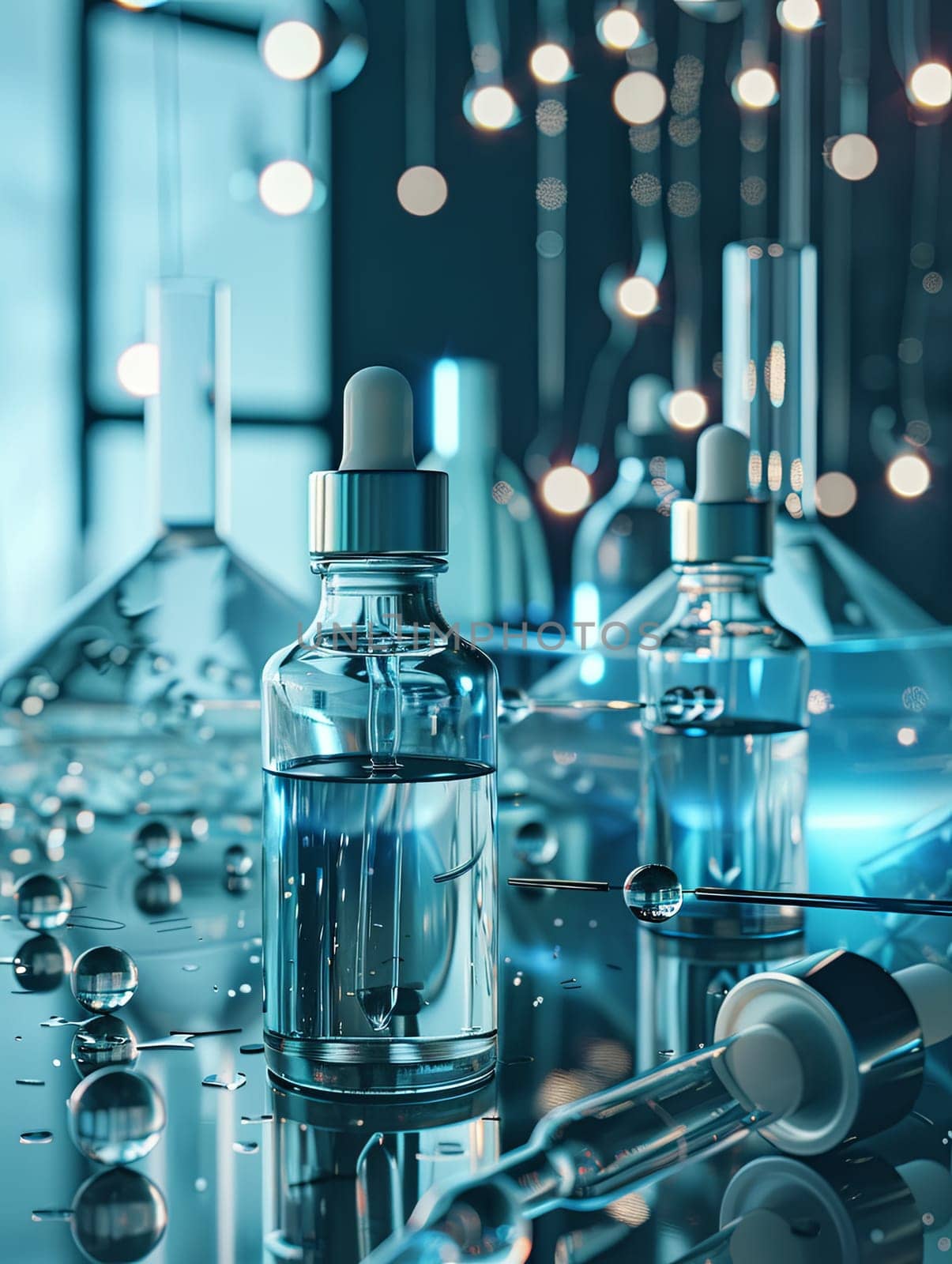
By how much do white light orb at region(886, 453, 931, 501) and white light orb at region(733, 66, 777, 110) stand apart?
0.96 feet

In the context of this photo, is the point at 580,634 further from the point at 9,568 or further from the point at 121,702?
the point at 9,568

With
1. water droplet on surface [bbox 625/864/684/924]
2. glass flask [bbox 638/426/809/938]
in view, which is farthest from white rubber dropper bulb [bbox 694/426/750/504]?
water droplet on surface [bbox 625/864/684/924]

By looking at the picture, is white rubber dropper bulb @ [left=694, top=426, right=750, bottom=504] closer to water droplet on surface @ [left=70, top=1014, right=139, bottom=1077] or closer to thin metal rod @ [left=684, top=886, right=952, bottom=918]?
thin metal rod @ [left=684, top=886, right=952, bottom=918]

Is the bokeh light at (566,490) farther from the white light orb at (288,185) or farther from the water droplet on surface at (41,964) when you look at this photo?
the water droplet on surface at (41,964)

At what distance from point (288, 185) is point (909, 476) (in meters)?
0.53

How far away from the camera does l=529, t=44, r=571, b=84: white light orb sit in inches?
40.1

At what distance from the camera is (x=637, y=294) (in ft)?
3.60

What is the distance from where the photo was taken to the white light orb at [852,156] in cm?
107

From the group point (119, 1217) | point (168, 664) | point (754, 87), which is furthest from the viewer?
point (754, 87)

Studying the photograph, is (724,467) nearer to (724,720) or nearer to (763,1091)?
(724,720)

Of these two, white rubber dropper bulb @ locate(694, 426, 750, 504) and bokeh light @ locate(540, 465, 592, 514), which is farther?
bokeh light @ locate(540, 465, 592, 514)

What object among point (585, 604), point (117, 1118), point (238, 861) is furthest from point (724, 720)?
point (585, 604)

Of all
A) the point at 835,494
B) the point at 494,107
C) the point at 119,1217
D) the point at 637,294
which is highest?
the point at 494,107

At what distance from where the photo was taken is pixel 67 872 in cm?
63
